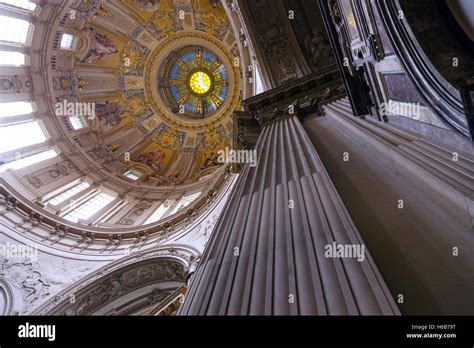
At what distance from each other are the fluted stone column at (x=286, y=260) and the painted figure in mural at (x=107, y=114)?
19362 mm

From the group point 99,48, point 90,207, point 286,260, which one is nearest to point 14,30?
point 99,48

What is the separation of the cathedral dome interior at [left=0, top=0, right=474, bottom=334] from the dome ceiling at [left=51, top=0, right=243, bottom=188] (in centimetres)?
12

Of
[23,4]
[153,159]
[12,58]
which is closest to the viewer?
[23,4]

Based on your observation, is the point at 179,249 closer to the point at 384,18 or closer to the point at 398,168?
the point at 398,168

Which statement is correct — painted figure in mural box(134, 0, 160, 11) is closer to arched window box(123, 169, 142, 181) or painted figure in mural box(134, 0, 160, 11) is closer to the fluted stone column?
arched window box(123, 169, 142, 181)

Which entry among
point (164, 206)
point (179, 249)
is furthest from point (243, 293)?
point (164, 206)

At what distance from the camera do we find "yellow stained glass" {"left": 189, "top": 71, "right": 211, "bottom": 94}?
25556 mm

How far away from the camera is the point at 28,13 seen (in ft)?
50.4

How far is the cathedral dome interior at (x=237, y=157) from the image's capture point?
102 inches

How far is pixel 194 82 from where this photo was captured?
25719 mm

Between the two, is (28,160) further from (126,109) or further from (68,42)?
(126,109)

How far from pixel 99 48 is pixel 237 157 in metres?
17.3

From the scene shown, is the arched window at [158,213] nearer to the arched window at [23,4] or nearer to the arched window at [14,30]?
the arched window at [14,30]

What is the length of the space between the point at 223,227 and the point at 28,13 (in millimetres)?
17754
